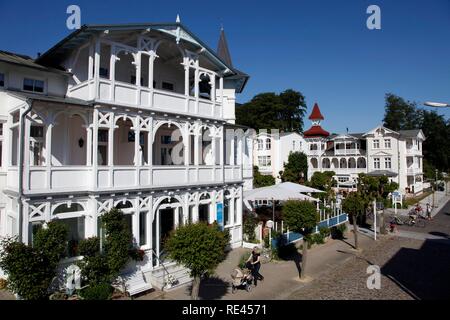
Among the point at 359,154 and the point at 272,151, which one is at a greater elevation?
the point at 272,151

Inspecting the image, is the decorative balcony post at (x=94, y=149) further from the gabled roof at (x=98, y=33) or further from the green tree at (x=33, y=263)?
the gabled roof at (x=98, y=33)

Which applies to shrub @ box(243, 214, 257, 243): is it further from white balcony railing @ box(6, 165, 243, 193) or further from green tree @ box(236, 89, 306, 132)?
green tree @ box(236, 89, 306, 132)

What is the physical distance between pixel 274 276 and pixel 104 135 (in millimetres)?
10939

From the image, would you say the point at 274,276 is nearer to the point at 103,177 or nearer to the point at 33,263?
the point at 103,177

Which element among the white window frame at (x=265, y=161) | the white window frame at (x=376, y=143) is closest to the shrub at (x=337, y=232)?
the white window frame at (x=265, y=161)

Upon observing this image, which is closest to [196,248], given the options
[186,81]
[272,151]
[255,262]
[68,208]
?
[255,262]

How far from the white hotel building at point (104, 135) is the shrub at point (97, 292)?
145 centimetres

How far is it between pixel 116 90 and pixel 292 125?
68.1 meters

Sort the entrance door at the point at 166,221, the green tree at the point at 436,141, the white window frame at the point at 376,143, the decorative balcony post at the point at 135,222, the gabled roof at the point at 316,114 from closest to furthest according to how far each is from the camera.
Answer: the decorative balcony post at the point at 135,222 < the entrance door at the point at 166,221 < the white window frame at the point at 376,143 < the gabled roof at the point at 316,114 < the green tree at the point at 436,141

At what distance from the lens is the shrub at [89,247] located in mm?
11711

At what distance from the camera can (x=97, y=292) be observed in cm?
1115

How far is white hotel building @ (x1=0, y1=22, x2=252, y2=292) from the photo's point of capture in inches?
470

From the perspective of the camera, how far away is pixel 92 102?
→ 41.9ft
